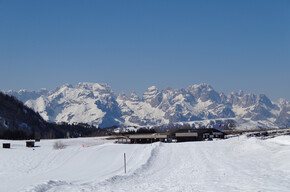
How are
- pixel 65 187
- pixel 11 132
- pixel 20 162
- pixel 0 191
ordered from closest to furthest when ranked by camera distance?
1. pixel 65 187
2. pixel 0 191
3. pixel 20 162
4. pixel 11 132

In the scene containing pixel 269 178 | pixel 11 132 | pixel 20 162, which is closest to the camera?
pixel 269 178

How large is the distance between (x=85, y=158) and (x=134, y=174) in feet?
103

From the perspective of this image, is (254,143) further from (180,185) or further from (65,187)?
(65,187)

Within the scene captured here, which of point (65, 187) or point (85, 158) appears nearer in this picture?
point (65, 187)

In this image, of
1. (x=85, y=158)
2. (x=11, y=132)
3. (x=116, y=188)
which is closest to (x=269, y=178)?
(x=116, y=188)

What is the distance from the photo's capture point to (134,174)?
3403cm

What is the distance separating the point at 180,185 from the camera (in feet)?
84.5

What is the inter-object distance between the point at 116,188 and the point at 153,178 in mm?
6436

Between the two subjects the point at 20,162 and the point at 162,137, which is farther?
the point at 162,137

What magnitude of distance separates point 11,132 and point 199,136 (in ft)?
285

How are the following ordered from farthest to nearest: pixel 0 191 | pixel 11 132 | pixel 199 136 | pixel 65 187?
pixel 11 132, pixel 199 136, pixel 0 191, pixel 65 187

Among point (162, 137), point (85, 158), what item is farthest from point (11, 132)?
point (85, 158)

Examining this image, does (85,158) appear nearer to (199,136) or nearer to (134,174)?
(134,174)

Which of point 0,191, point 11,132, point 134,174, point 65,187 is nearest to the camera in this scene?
point 65,187
